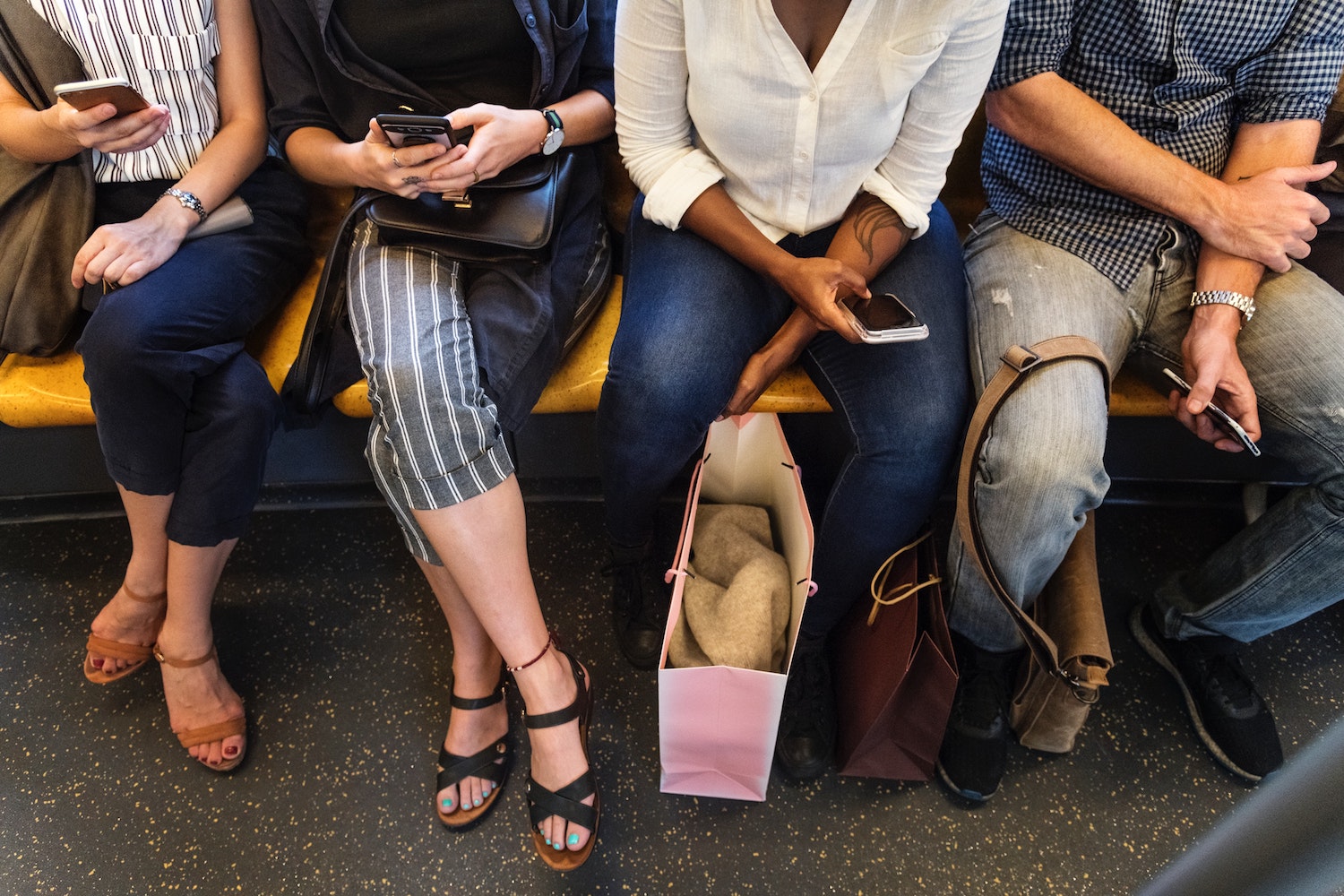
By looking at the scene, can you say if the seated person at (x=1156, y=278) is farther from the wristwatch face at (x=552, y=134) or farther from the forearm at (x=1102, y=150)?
the wristwatch face at (x=552, y=134)

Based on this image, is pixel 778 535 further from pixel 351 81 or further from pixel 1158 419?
pixel 351 81

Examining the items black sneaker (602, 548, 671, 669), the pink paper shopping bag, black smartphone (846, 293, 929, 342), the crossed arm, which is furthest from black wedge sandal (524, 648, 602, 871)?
the crossed arm

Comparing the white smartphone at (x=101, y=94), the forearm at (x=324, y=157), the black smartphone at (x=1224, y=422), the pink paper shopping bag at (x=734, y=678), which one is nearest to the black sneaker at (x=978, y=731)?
the pink paper shopping bag at (x=734, y=678)

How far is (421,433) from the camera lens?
1.12 metres

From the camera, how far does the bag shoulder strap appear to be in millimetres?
1126

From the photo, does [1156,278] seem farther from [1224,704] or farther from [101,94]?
[101,94]

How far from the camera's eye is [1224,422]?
3.86 ft

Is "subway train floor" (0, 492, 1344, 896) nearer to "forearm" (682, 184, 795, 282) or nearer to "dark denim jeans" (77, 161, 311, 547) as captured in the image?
"dark denim jeans" (77, 161, 311, 547)

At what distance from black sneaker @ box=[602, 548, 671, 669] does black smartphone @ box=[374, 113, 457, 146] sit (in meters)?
0.78

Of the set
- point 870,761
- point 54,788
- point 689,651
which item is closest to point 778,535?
point 689,651

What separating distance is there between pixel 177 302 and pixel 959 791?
5.03 ft

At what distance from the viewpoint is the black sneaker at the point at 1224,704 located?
1377 mm

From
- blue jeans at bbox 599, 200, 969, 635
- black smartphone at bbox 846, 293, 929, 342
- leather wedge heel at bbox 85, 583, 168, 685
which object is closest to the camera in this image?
black smartphone at bbox 846, 293, 929, 342

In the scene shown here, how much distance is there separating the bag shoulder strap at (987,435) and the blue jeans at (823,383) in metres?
0.07
